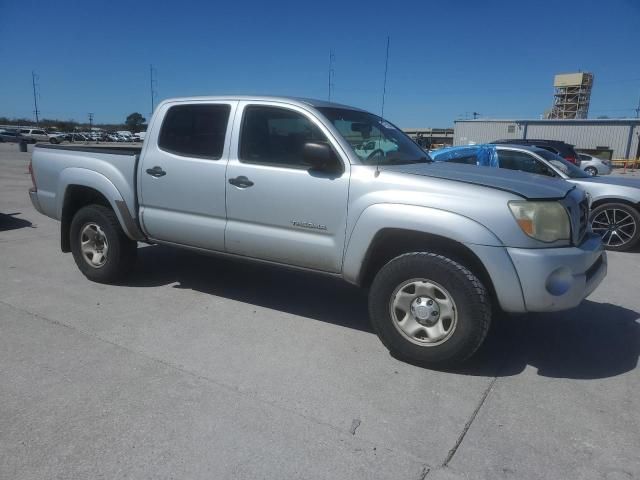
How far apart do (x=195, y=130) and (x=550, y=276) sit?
317 cm

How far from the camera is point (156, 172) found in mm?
4586

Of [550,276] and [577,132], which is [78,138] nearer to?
[577,132]

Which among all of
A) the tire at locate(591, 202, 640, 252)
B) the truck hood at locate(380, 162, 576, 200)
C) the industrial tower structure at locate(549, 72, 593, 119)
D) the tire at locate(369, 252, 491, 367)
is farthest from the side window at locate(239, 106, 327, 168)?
the industrial tower structure at locate(549, 72, 593, 119)

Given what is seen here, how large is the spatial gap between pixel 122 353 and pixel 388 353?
6.35 feet

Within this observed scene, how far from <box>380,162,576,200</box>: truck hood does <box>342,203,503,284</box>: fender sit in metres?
0.32

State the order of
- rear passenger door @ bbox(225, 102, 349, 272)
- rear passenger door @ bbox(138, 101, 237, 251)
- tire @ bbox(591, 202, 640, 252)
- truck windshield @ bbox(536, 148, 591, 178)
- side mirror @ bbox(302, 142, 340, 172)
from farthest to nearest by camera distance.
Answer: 1. truck windshield @ bbox(536, 148, 591, 178)
2. tire @ bbox(591, 202, 640, 252)
3. rear passenger door @ bbox(138, 101, 237, 251)
4. rear passenger door @ bbox(225, 102, 349, 272)
5. side mirror @ bbox(302, 142, 340, 172)

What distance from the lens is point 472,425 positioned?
9.30 feet

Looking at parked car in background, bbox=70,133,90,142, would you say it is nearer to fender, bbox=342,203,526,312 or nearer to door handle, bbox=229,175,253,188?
door handle, bbox=229,175,253,188

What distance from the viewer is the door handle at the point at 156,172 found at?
4.55m

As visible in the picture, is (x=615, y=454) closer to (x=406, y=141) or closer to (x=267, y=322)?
(x=267, y=322)

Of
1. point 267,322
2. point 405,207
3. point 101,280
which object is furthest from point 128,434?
point 101,280

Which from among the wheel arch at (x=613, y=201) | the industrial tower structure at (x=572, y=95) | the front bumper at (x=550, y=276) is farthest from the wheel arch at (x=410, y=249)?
the industrial tower structure at (x=572, y=95)

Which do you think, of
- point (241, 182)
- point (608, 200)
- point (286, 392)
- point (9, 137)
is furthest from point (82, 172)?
point (9, 137)

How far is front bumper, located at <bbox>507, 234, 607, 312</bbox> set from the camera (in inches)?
121
